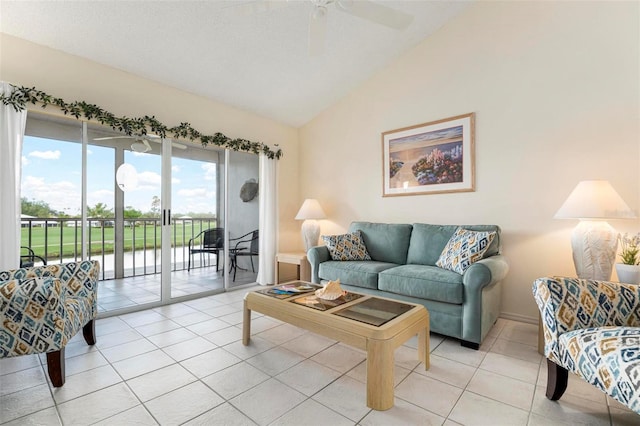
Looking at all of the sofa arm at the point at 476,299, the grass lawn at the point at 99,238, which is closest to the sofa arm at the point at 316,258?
the sofa arm at the point at 476,299

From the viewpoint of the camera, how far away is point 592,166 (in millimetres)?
2725

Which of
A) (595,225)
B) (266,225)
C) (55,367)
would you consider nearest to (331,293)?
(55,367)

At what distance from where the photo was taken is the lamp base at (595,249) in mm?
2395

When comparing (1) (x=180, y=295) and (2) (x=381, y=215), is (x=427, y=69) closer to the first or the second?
(2) (x=381, y=215)

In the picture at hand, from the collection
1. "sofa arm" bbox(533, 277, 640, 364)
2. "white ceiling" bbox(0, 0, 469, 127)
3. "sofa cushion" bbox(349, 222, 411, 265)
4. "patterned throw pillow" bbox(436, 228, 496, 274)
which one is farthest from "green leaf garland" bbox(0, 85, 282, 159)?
"sofa arm" bbox(533, 277, 640, 364)

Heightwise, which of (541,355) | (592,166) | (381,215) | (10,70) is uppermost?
(10,70)

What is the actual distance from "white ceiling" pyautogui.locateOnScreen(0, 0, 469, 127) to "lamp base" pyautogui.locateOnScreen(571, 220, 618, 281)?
8.63ft

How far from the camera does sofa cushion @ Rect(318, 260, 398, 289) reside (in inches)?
119

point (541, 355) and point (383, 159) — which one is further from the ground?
point (383, 159)

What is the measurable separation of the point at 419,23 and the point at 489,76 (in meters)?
0.98

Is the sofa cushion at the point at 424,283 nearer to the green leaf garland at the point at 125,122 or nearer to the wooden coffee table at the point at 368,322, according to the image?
the wooden coffee table at the point at 368,322

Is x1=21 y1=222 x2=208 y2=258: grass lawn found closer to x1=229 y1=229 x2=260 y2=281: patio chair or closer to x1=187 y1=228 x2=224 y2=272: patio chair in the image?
x1=187 y1=228 x2=224 y2=272: patio chair

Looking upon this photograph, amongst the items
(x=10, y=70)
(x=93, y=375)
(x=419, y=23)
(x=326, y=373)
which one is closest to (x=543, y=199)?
(x=419, y=23)

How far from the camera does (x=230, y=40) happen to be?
10.2ft
